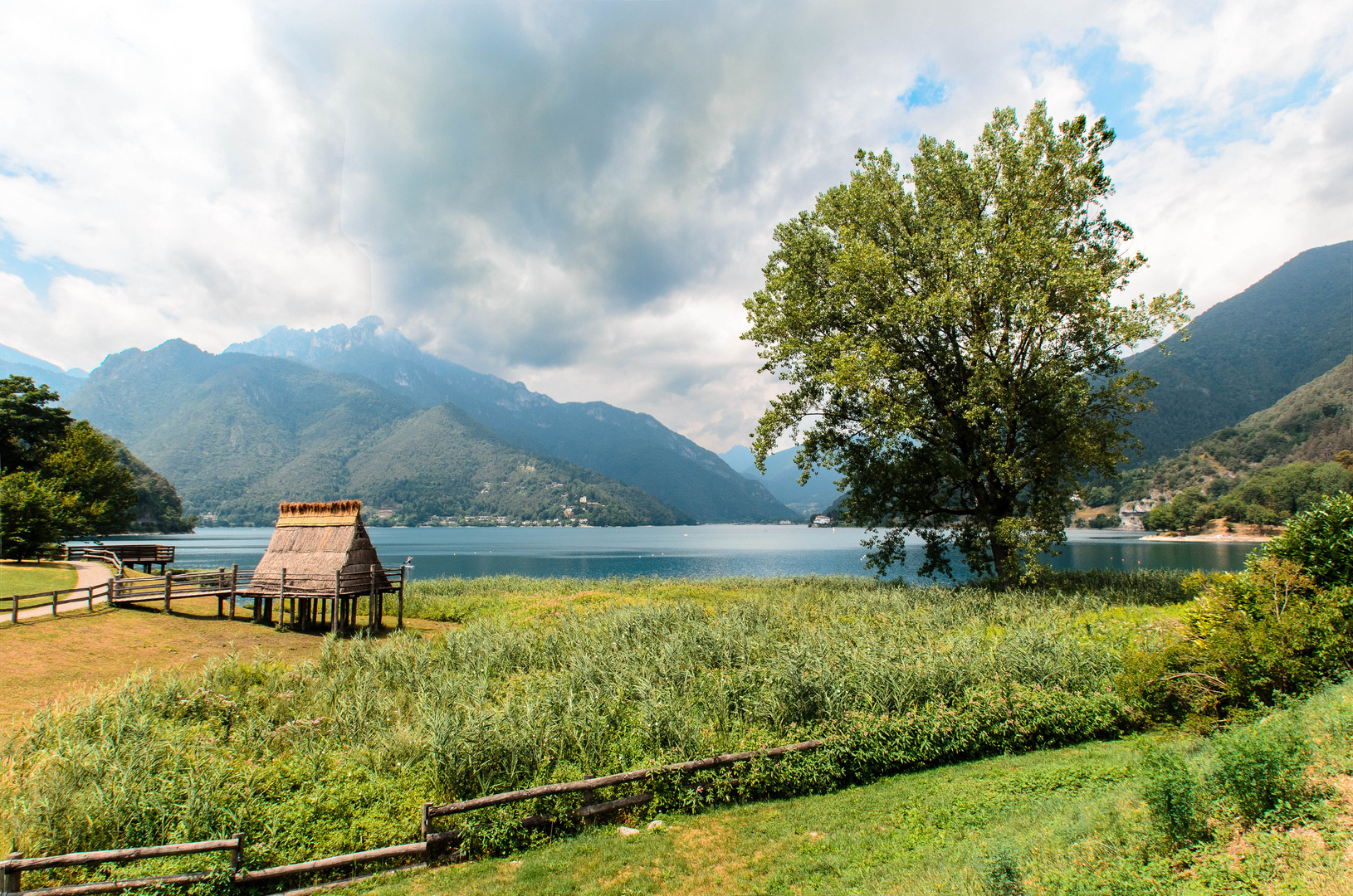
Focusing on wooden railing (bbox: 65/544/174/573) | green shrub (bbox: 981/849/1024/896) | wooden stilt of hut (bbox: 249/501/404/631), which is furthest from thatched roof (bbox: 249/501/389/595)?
green shrub (bbox: 981/849/1024/896)

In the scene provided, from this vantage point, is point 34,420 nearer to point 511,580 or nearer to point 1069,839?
point 511,580

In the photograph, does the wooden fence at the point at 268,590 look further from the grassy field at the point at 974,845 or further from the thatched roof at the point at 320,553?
the grassy field at the point at 974,845

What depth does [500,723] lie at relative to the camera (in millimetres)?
9055

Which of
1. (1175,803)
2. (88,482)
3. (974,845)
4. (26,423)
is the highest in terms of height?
(26,423)

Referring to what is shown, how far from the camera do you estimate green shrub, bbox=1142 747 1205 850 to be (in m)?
5.37

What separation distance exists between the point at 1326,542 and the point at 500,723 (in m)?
15.1

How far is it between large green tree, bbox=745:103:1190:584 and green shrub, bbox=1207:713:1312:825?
1529cm

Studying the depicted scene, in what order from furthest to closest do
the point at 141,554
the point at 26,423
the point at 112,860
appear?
the point at 26,423 < the point at 141,554 < the point at 112,860

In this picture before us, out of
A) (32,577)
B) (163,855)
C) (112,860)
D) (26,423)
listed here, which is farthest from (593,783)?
(26,423)

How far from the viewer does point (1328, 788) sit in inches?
206

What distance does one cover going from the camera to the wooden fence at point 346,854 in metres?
6.25

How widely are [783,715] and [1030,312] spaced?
16552mm

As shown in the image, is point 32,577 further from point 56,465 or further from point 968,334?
point 968,334

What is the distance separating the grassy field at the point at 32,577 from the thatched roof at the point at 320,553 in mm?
8048
